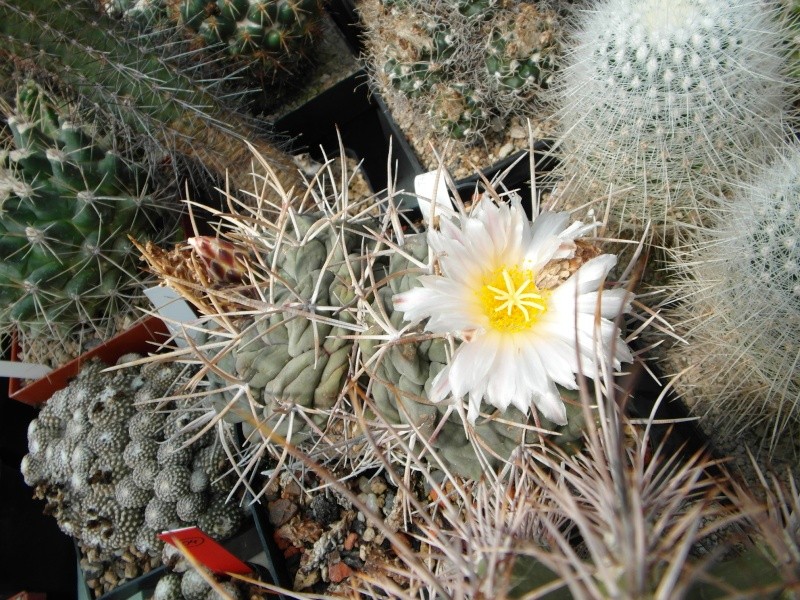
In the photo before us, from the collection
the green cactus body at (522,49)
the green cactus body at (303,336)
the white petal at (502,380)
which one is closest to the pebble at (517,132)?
the green cactus body at (522,49)

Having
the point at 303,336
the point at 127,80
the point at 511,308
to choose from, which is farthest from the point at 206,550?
the point at 127,80

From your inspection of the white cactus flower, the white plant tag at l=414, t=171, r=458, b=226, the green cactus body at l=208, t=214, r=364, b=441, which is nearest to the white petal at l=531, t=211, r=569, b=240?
the white cactus flower

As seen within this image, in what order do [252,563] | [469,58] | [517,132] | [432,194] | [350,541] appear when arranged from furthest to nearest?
1. [517,132]
2. [469,58]
3. [252,563]
4. [350,541]
5. [432,194]

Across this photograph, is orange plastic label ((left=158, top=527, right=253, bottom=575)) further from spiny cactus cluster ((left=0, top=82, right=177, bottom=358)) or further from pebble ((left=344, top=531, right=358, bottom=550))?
spiny cactus cluster ((left=0, top=82, right=177, bottom=358))

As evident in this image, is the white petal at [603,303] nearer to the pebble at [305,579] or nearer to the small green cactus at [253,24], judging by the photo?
the pebble at [305,579]

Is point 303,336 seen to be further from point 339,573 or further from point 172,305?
point 339,573
